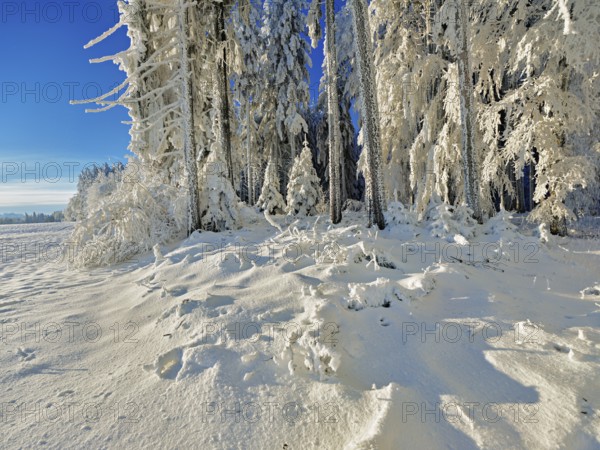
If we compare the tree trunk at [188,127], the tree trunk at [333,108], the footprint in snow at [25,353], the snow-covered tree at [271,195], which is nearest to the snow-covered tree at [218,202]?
the tree trunk at [188,127]

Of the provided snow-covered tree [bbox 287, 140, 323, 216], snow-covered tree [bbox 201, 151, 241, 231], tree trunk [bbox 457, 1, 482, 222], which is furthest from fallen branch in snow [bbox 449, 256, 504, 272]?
snow-covered tree [bbox 287, 140, 323, 216]

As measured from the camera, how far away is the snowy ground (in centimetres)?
210

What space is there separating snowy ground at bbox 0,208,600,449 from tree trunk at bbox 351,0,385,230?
2.96 metres

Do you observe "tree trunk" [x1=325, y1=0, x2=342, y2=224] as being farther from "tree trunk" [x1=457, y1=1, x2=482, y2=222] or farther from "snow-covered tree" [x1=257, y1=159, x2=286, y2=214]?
"snow-covered tree" [x1=257, y1=159, x2=286, y2=214]

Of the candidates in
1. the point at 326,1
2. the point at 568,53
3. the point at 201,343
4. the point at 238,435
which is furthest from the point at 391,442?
the point at 326,1

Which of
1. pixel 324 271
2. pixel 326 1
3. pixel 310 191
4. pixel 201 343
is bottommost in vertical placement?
pixel 201 343

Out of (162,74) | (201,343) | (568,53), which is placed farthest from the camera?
(162,74)

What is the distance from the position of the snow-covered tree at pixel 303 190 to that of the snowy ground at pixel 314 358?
9963 mm

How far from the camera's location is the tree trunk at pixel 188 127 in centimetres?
800

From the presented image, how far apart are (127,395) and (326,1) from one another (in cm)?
1200

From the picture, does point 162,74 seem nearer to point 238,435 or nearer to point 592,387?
point 238,435

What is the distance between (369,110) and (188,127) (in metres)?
4.60

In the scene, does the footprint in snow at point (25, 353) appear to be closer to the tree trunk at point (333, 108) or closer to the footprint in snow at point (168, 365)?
the footprint in snow at point (168, 365)

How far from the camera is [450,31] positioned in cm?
848
